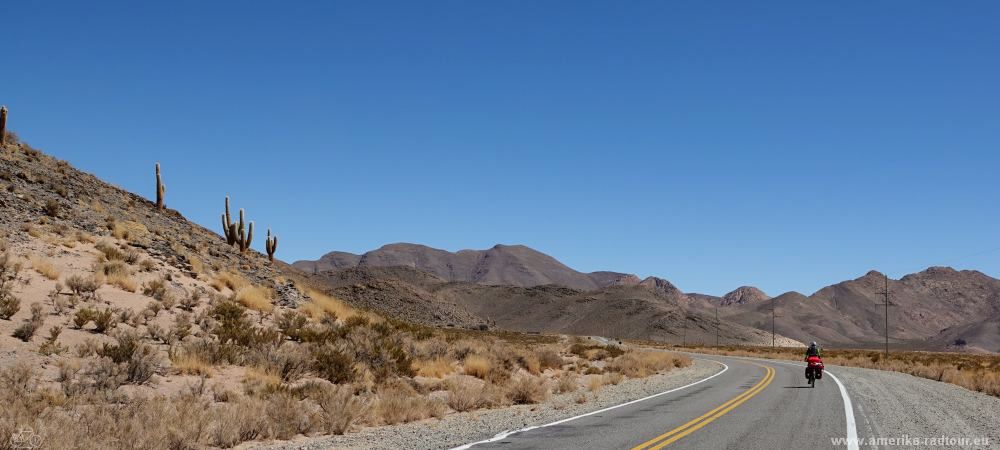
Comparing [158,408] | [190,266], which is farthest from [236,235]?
[158,408]

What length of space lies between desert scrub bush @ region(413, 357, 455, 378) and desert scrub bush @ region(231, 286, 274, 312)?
769cm

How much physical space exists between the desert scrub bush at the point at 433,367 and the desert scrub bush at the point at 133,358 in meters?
8.43

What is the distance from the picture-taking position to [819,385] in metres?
26.0

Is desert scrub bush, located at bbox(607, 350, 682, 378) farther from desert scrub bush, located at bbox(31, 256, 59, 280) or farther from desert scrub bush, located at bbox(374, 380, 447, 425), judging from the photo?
desert scrub bush, located at bbox(31, 256, 59, 280)

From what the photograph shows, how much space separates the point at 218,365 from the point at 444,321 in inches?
3136

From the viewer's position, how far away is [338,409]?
1460cm

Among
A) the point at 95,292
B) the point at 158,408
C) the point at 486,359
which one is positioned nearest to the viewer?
the point at 158,408

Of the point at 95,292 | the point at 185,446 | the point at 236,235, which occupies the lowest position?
the point at 185,446

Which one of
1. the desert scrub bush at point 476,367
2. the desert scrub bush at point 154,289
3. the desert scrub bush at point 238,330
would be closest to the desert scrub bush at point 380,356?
the desert scrub bush at point 476,367

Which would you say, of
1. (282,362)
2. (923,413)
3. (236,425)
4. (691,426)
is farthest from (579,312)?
(236,425)

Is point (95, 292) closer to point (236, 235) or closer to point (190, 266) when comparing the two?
point (190, 266)

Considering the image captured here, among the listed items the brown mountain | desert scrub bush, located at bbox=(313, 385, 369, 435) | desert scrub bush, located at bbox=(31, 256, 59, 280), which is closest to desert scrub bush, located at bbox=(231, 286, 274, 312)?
desert scrub bush, located at bbox=(31, 256, 59, 280)

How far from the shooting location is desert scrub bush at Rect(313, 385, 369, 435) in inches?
560

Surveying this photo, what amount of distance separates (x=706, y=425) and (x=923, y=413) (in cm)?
721
